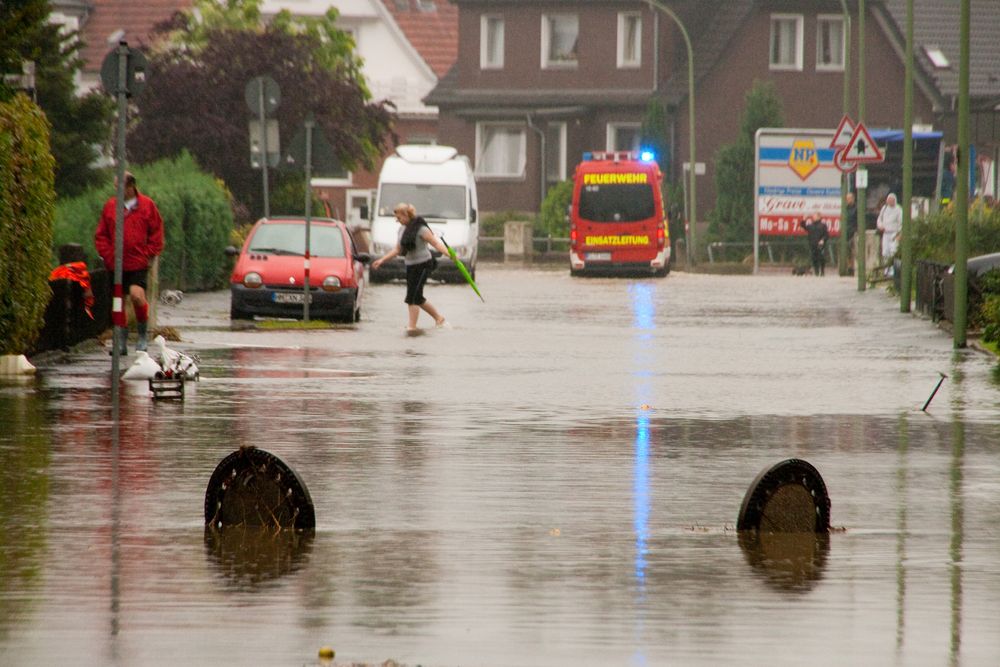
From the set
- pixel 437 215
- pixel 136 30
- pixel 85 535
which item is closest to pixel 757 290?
pixel 437 215

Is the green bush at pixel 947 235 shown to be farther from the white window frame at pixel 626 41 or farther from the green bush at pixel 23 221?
the white window frame at pixel 626 41

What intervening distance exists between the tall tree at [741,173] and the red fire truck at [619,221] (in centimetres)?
1124

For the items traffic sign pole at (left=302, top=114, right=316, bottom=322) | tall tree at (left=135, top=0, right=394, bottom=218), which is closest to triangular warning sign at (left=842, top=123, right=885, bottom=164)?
tall tree at (left=135, top=0, right=394, bottom=218)

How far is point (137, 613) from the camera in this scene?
7539 mm

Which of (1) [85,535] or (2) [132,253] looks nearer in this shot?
(1) [85,535]

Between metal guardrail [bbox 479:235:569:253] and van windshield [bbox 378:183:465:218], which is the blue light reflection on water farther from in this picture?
metal guardrail [bbox 479:235:569:253]

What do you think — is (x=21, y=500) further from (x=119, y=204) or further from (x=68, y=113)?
(x=68, y=113)

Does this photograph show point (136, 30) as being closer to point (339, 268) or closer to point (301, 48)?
point (301, 48)

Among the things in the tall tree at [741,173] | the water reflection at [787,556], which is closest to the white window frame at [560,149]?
the tall tree at [741,173]

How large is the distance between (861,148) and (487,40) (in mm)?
34229

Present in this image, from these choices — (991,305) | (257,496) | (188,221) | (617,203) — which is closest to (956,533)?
(257,496)

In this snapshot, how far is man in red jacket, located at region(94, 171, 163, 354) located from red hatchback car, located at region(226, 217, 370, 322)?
7735 millimetres

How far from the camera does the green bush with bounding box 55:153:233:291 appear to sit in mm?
32125

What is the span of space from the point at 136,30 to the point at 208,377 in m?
66.9
